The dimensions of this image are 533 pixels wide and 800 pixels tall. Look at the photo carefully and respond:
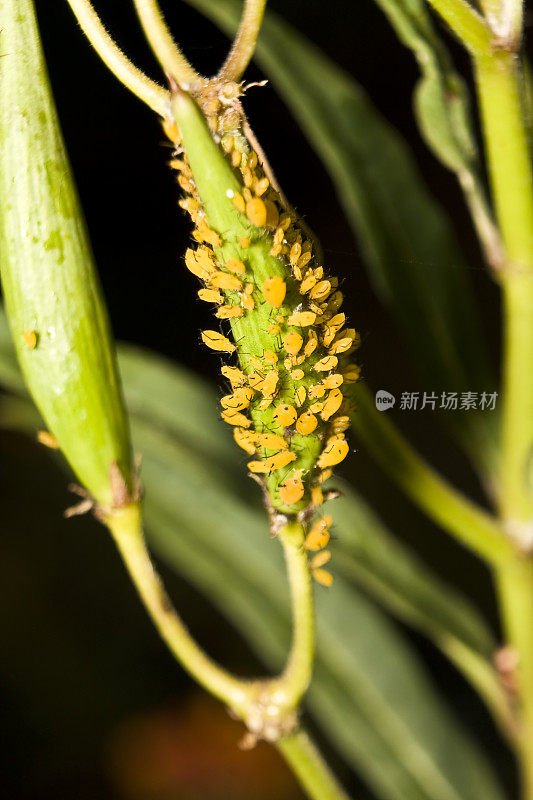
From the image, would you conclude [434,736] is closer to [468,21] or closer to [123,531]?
[123,531]

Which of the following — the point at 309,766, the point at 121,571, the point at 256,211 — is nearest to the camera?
the point at 256,211

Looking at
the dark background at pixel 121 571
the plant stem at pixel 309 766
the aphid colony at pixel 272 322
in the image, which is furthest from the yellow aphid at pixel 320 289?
the dark background at pixel 121 571

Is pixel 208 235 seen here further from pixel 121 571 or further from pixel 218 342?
pixel 121 571

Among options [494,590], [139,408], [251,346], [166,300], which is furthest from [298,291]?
[494,590]

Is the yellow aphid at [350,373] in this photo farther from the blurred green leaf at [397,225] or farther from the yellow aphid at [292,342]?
the blurred green leaf at [397,225]

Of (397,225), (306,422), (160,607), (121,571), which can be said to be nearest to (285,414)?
(306,422)
